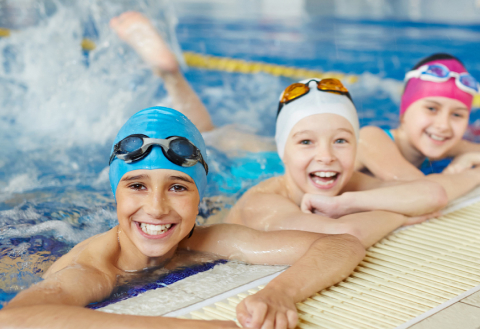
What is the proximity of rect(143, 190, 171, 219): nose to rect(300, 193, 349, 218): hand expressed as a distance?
988mm

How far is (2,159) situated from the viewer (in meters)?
4.49

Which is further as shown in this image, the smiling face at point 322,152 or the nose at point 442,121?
the nose at point 442,121

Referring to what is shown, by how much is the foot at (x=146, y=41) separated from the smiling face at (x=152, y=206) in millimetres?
2756

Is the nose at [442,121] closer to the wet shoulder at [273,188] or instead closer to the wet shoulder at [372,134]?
the wet shoulder at [372,134]

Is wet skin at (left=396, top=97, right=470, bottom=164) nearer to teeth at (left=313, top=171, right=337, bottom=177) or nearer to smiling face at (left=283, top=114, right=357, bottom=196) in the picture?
smiling face at (left=283, top=114, right=357, bottom=196)

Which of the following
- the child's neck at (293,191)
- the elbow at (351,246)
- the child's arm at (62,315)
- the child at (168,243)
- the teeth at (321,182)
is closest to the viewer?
the child's arm at (62,315)

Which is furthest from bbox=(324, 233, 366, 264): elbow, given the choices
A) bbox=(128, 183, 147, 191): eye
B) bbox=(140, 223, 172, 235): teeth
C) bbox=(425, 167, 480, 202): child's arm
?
bbox=(425, 167, 480, 202): child's arm

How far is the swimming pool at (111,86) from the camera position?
3.33m

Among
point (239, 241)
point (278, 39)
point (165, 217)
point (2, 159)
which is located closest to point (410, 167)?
point (239, 241)

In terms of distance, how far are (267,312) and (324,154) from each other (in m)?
1.24

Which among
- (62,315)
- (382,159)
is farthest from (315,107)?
(62,315)

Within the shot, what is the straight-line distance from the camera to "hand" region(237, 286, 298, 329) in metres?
A: 1.65

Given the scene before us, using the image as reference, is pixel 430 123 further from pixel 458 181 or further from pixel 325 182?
pixel 325 182

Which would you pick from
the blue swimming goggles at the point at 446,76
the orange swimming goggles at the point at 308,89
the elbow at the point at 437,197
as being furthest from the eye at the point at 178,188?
the blue swimming goggles at the point at 446,76
